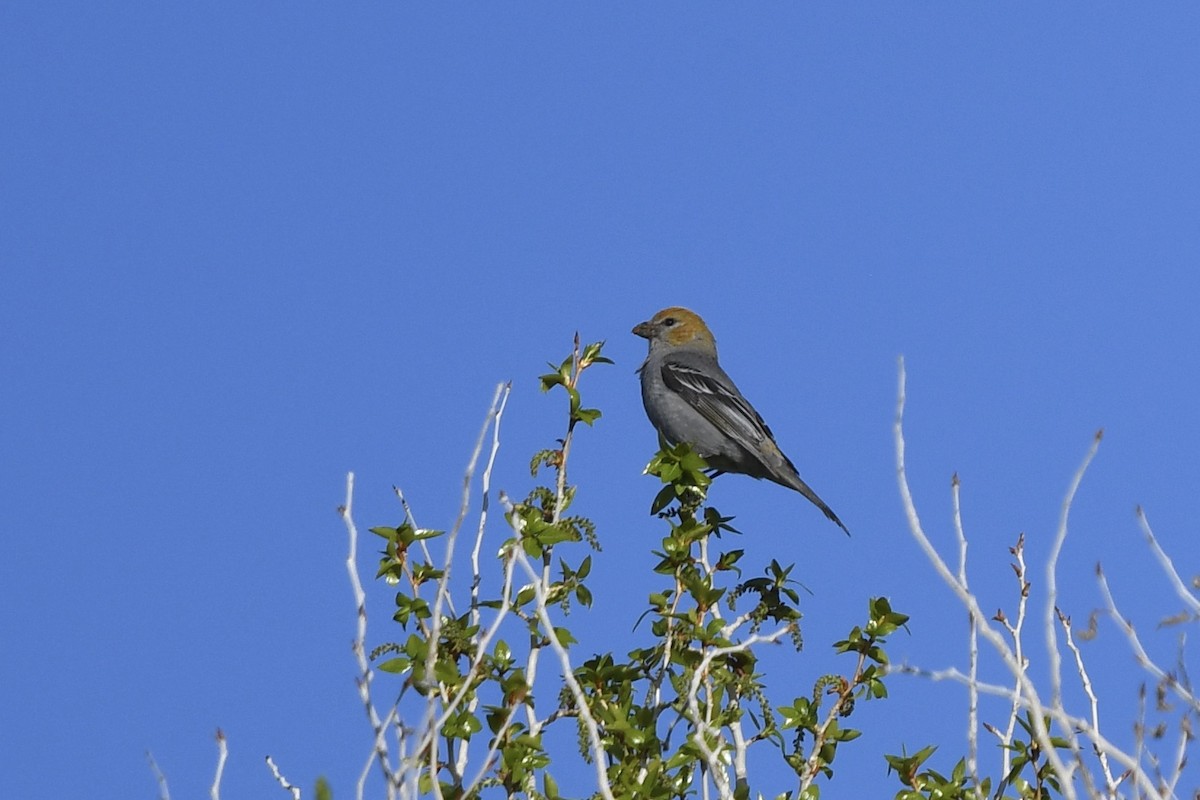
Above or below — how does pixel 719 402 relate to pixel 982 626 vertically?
above

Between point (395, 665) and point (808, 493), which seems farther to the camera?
point (808, 493)

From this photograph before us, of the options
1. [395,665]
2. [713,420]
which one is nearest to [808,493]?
[713,420]

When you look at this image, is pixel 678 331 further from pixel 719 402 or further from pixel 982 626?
pixel 982 626

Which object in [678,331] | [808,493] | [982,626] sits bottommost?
[982,626]

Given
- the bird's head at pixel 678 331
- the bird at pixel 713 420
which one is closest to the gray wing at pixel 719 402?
the bird at pixel 713 420

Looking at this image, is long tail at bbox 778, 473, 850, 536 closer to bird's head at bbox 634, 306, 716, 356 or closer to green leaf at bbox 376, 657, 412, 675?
bird's head at bbox 634, 306, 716, 356

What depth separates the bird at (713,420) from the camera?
33.1 feet

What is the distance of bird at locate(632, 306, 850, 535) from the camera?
10.1m

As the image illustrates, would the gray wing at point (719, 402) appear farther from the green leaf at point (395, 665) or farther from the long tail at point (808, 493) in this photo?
the green leaf at point (395, 665)

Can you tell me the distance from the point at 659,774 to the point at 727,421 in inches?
215

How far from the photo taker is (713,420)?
33.6ft

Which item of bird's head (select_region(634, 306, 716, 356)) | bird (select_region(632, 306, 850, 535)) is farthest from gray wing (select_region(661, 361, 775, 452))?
bird's head (select_region(634, 306, 716, 356))

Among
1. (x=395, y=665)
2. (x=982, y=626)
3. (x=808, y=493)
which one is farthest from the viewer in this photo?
(x=808, y=493)

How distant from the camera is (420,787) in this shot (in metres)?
4.91
